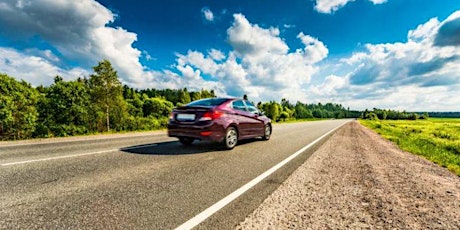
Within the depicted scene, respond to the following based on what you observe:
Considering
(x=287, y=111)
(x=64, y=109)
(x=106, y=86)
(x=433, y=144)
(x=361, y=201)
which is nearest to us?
(x=361, y=201)

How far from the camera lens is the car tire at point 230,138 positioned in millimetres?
7152

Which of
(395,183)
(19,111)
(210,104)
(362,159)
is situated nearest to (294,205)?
(395,183)

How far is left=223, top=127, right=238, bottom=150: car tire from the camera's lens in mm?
7152

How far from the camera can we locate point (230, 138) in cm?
739

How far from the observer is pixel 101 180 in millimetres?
3854

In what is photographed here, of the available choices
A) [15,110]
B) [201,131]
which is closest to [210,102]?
[201,131]

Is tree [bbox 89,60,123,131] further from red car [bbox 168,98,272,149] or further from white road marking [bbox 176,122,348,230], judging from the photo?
white road marking [bbox 176,122,348,230]

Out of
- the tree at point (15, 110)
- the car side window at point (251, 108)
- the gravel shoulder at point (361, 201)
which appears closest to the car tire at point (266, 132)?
the car side window at point (251, 108)

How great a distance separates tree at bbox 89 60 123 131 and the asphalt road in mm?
14948

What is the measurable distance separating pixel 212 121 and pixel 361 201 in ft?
14.4

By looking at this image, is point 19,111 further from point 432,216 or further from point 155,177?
point 432,216

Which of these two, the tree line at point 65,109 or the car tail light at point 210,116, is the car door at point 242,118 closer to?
the car tail light at point 210,116

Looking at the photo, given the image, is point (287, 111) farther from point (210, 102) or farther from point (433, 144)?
point (210, 102)

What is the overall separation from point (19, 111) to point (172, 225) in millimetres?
13609
